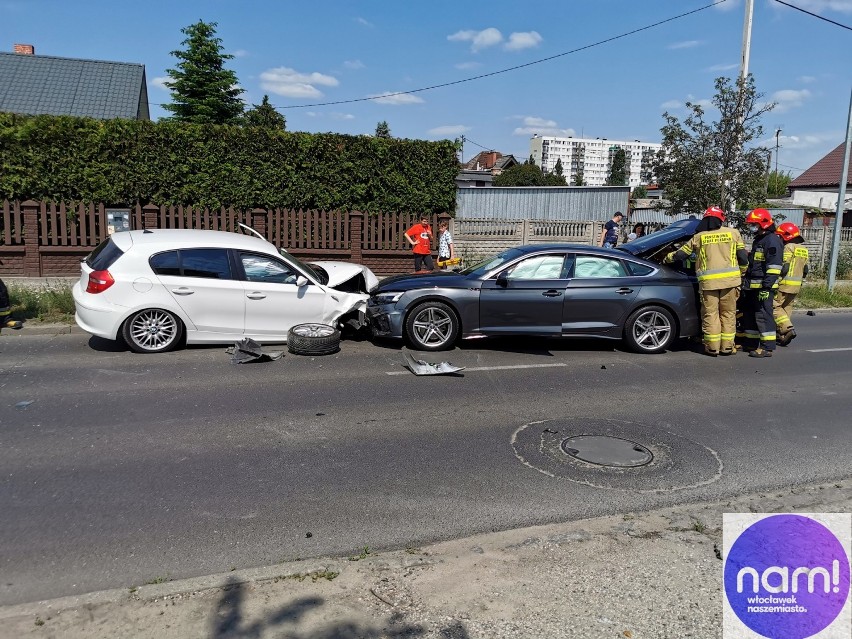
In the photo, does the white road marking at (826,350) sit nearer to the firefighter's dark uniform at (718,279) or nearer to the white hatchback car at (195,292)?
the firefighter's dark uniform at (718,279)

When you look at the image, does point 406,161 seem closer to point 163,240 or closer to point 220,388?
point 163,240

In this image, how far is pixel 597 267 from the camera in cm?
910

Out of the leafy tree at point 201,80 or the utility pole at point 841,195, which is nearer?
the utility pole at point 841,195

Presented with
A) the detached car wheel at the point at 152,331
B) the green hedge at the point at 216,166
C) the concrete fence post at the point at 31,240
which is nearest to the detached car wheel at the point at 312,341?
the detached car wheel at the point at 152,331

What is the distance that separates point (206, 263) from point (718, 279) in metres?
6.87

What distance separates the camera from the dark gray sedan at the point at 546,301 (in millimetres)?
8719

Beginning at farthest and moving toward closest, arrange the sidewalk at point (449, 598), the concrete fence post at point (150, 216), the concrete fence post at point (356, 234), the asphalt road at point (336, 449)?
1. the concrete fence post at point (356, 234)
2. the concrete fence post at point (150, 216)
3. the asphalt road at point (336, 449)
4. the sidewalk at point (449, 598)

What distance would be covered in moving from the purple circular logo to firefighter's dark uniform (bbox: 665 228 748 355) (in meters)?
5.41

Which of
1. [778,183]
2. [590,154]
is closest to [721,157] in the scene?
[778,183]

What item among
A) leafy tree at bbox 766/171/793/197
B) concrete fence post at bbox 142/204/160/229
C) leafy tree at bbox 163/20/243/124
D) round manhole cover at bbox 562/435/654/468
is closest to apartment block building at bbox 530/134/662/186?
leafy tree at bbox 766/171/793/197

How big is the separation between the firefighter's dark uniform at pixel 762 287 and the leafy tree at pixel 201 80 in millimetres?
25177

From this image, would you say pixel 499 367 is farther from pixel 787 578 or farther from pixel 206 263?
pixel 787 578

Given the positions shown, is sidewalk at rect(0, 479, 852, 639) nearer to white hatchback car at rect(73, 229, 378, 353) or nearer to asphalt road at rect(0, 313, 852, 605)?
asphalt road at rect(0, 313, 852, 605)

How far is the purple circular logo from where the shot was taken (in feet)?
10.1
